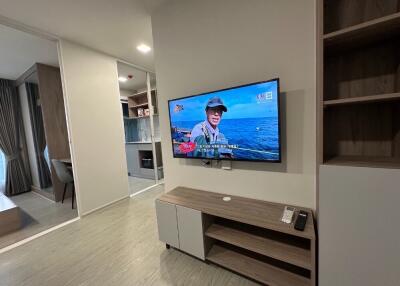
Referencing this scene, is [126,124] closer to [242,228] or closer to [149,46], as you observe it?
[149,46]

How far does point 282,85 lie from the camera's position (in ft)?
4.76

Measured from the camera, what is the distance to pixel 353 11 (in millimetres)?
1131

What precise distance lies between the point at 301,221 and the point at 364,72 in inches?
41.8

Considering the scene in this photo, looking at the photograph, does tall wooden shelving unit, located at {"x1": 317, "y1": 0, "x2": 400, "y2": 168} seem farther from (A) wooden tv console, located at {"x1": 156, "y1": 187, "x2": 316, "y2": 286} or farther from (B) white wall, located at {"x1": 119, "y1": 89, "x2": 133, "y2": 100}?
(B) white wall, located at {"x1": 119, "y1": 89, "x2": 133, "y2": 100}

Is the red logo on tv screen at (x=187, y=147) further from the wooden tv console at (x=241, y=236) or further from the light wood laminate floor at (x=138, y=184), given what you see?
the light wood laminate floor at (x=138, y=184)

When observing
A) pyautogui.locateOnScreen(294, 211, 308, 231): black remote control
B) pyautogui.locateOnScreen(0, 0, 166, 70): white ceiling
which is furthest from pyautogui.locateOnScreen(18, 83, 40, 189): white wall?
pyautogui.locateOnScreen(294, 211, 308, 231): black remote control

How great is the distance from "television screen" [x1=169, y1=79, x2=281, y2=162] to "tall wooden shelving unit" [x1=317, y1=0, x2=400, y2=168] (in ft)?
1.19

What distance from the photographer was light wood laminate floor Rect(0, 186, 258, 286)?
1.54 metres

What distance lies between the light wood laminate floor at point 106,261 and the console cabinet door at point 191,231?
152 millimetres

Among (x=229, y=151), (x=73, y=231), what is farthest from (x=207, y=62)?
(x=73, y=231)

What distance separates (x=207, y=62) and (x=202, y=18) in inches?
16.8

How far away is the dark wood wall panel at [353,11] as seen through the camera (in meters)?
1.06

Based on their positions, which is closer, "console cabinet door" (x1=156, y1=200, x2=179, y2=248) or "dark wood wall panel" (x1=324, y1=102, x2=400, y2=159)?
"dark wood wall panel" (x1=324, y1=102, x2=400, y2=159)

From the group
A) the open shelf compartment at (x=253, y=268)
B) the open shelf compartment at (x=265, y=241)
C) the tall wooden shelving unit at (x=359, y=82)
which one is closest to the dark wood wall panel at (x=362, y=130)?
the tall wooden shelving unit at (x=359, y=82)
